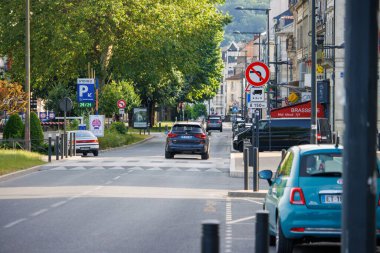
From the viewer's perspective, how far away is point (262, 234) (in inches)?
316

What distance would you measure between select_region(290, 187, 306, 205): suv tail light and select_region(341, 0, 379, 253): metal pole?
720 centimetres

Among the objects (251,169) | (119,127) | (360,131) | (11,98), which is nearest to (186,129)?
(251,169)

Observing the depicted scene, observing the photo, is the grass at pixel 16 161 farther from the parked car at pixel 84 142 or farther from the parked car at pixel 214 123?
the parked car at pixel 214 123

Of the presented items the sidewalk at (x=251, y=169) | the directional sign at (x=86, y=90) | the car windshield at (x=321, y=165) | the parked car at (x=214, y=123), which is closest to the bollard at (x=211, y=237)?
the car windshield at (x=321, y=165)

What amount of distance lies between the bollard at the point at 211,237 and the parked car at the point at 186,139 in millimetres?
39387

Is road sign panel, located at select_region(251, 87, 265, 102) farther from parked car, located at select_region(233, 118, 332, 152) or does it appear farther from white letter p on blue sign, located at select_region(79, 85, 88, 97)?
white letter p on blue sign, located at select_region(79, 85, 88, 97)

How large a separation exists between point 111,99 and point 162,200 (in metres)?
51.7

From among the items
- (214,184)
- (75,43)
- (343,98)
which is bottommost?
(214,184)

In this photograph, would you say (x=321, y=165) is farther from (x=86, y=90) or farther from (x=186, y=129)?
(x=86, y=90)

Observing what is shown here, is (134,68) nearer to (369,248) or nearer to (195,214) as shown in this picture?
(195,214)

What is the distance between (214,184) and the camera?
1180 inches

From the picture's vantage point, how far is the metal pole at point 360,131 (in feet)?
20.1

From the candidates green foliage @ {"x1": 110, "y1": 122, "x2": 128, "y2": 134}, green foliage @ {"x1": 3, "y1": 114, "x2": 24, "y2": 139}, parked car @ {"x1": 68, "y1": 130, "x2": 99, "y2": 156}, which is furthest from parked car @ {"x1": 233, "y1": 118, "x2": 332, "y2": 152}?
green foliage @ {"x1": 110, "y1": 122, "x2": 128, "y2": 134}

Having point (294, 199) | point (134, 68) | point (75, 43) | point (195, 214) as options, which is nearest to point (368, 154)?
point (294, 199)
